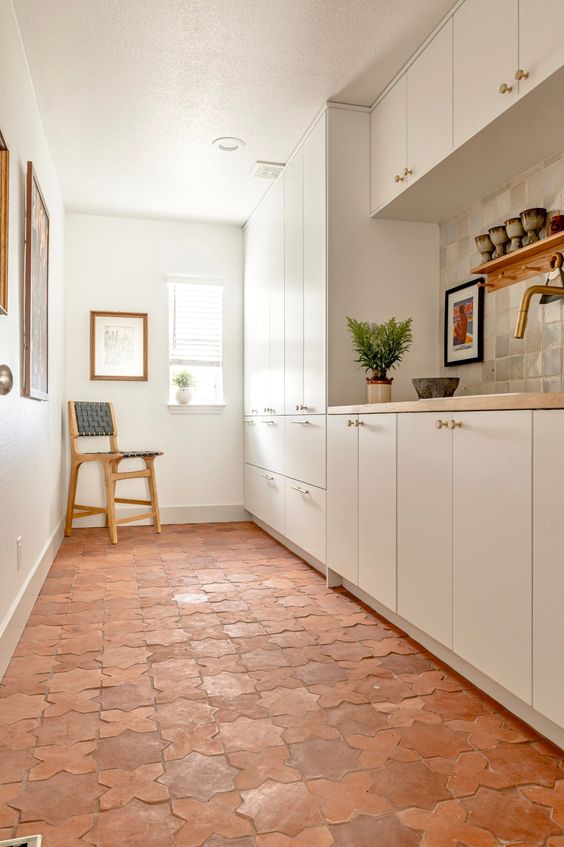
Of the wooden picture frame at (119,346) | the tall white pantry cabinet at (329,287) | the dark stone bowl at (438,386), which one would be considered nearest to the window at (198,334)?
the wooden picture frame at (119,346)

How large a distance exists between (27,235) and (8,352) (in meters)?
0.72

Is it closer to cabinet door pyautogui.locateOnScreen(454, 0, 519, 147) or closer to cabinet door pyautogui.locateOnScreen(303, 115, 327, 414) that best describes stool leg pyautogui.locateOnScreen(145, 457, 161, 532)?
cabinet door pyautogui.locateOnScreen(303, 115, 327, 414)

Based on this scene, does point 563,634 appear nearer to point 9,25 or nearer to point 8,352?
point 8,352

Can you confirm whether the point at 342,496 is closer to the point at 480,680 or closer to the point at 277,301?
the point at 480,680

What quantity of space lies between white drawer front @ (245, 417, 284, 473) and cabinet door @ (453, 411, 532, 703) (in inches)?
81.8

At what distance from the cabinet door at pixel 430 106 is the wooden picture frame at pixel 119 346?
2.80 meters

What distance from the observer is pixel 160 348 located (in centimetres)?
489

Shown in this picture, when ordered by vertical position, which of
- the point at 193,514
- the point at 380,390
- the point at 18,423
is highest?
the point at 380,390

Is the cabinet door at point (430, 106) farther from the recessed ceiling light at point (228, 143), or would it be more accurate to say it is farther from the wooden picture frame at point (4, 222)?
the wooden picture frame at point (4, 222)

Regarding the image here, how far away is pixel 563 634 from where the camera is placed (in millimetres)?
1372

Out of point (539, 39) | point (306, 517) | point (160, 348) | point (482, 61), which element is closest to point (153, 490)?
point (160, 348)

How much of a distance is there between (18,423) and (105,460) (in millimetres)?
1854

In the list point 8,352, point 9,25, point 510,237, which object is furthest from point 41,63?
point 510,237

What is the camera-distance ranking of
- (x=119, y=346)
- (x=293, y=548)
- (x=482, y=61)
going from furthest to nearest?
(x=119, y=346)
(x=293, y=548)
(x=482, y=61)
